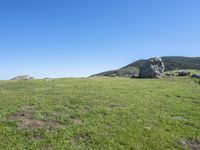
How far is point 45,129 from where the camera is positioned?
16.7 m

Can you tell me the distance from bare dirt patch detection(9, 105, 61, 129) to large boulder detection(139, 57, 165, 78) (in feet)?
140

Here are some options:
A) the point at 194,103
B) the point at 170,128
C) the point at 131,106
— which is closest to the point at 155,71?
the point at 194,103

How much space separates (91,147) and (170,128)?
7.08 metres

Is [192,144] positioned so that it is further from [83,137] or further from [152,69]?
[152,69]

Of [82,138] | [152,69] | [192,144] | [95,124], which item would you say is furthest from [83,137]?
[152,69]

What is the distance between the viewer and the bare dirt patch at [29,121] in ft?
56.4

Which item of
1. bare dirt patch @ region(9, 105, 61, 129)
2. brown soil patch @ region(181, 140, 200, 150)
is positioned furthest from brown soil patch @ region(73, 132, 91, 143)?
brown soil patch @ region(181, 140, 200, 150)

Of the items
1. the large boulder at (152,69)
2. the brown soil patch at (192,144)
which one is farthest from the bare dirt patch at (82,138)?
the large boulder at (152,69)

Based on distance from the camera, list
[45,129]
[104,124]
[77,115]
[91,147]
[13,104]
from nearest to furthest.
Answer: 1. [91,147]
2. [45,129]
3. [104,124]
4. [77,115]
5. [13,104]

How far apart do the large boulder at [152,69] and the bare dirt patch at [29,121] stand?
42.8 m

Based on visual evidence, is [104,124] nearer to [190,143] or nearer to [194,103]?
[190,143]

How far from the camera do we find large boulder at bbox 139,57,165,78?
5978 centimetres

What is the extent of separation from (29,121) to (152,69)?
45.6 m

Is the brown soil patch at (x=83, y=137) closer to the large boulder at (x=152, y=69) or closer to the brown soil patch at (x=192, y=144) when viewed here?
the brown soil patch at (x=192, y=144)
